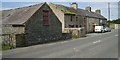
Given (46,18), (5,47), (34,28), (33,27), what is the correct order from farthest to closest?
(46,18), (34,28), (33,27), (5,47)

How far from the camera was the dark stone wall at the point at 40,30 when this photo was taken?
25.0 metres

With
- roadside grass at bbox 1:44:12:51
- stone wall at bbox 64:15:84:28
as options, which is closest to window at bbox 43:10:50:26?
roadside grass at bbox 1:44:12:51

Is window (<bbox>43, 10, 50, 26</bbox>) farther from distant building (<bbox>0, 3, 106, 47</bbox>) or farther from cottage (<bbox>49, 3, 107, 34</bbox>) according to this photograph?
cottage (<bbox>49, 3, 107, 34</bbox>)

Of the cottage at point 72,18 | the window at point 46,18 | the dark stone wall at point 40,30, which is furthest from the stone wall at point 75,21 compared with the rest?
the window at point 46,18

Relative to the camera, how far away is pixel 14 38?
20.9 m

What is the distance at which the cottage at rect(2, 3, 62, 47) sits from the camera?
22.1m

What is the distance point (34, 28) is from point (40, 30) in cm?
129

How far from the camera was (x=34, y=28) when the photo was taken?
1026 inches

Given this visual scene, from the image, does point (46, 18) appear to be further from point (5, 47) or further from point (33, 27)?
point (5, 47)

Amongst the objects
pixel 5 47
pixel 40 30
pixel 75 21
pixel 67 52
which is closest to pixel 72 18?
pixel 75 21

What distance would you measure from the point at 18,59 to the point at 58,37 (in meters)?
18.5

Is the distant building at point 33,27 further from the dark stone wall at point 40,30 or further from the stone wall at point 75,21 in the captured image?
the stone wall at point 75,21

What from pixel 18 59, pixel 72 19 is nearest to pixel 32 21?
pixel 18 59

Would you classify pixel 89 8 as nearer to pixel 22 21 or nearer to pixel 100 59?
pixel 22 21
